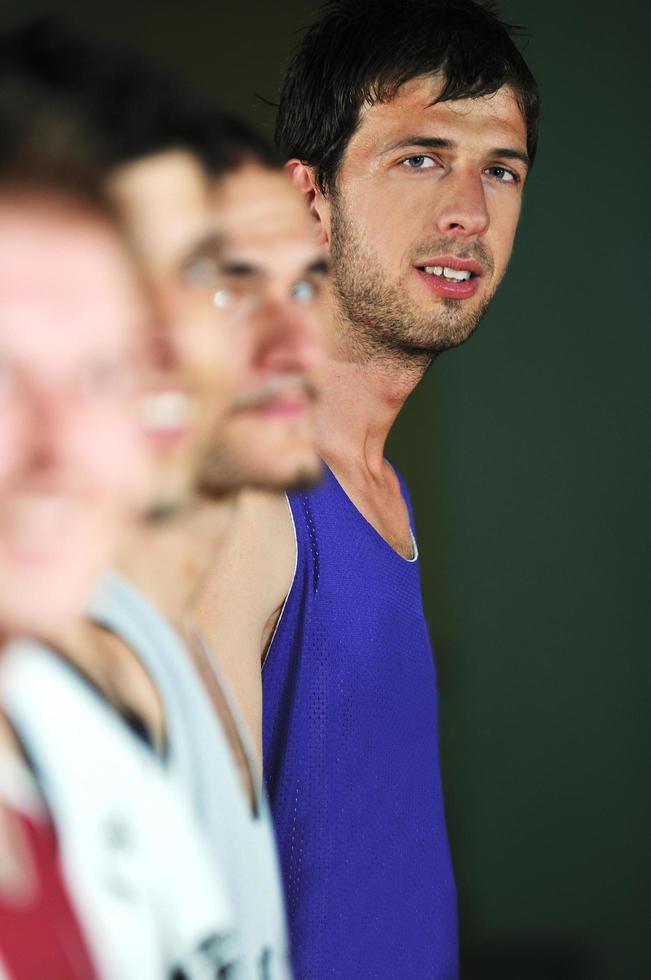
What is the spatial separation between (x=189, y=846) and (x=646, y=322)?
156 cm

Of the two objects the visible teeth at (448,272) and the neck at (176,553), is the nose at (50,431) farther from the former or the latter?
the visible teeth at (448,272)

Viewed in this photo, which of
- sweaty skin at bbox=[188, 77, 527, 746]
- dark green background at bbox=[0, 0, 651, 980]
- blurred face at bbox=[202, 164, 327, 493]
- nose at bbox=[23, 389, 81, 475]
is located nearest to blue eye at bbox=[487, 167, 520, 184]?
sweaty skin at bbox=[188, 77, 527, 746]

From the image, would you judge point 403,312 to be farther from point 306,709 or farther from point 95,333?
point 95,333

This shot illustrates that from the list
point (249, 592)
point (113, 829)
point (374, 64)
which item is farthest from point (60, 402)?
point (374, 64)

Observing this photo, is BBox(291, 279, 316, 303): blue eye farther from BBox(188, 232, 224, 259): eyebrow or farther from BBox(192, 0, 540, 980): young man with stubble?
BBox(192, 0, 540, 980): young man with stubble

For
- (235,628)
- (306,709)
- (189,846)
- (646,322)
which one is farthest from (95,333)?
(646,322)

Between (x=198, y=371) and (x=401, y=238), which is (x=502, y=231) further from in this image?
(x=198, y=371)

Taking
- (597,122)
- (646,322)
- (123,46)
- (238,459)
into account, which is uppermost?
(597,122)

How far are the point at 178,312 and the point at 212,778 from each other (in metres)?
0.14

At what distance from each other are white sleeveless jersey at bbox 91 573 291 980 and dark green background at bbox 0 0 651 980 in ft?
4.42

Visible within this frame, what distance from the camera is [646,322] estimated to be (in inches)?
67.8

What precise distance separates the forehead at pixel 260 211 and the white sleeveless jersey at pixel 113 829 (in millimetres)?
132

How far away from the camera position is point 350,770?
2.02ft

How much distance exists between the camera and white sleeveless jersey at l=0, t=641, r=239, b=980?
0.28 meters
